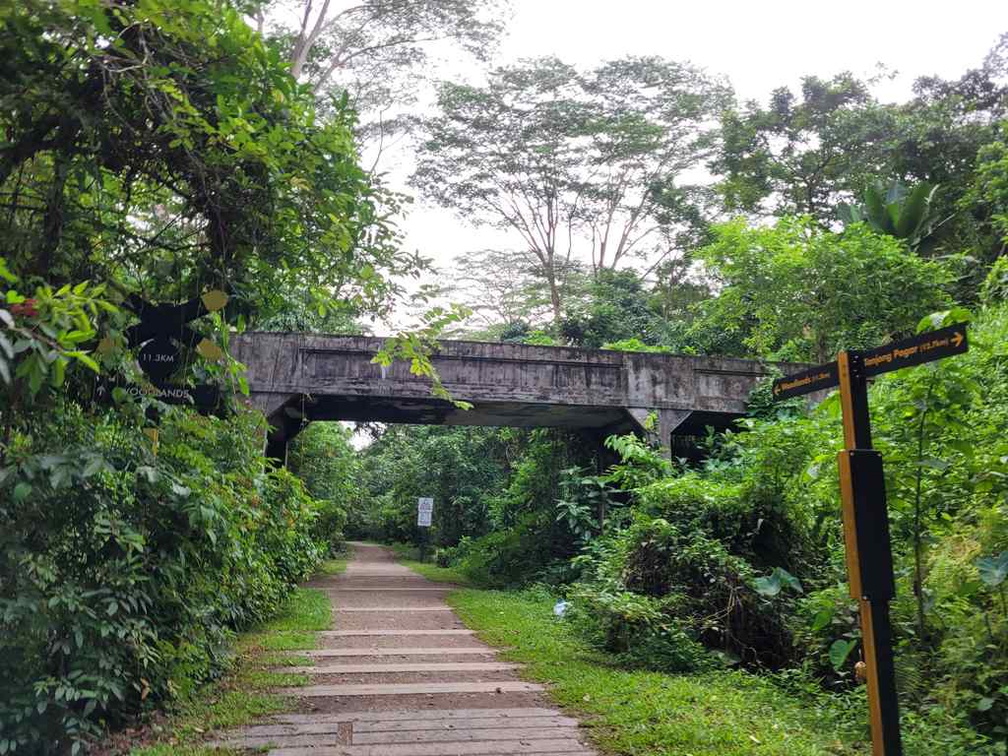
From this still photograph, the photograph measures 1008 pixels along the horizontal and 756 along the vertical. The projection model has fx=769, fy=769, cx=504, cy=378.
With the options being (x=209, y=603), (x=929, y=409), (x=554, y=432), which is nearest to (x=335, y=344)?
(x=554, y=432)

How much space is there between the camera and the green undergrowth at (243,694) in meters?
4.09

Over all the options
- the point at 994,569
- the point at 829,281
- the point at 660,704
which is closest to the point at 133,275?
the point at 660,704

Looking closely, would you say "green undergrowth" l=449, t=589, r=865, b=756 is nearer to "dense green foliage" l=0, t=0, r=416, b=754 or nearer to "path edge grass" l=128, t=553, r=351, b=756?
"path edge grass" l=128, t=553, r=351, b=756

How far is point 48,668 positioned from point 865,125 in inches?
839

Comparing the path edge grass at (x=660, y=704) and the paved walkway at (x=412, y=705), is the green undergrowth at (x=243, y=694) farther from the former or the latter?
the path edge grass at (x=660, y=704)

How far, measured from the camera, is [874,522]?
3.08 m

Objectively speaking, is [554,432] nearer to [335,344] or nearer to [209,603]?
[335,344]

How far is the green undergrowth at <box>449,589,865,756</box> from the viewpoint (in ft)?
13.4

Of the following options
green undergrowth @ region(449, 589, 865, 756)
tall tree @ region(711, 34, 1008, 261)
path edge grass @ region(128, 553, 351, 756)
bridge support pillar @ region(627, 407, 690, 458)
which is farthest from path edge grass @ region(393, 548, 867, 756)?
tall tree @ region(711, 34, 1008, 261)

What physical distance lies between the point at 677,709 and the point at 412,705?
170 cm

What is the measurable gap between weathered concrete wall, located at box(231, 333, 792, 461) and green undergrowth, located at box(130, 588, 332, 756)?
12.1 ft

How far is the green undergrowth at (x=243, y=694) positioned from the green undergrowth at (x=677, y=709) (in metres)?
1.90

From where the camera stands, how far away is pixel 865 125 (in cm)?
1981

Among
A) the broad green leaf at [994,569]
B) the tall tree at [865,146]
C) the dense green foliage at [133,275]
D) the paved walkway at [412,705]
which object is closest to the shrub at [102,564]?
the dense green foliage at [133,275]
